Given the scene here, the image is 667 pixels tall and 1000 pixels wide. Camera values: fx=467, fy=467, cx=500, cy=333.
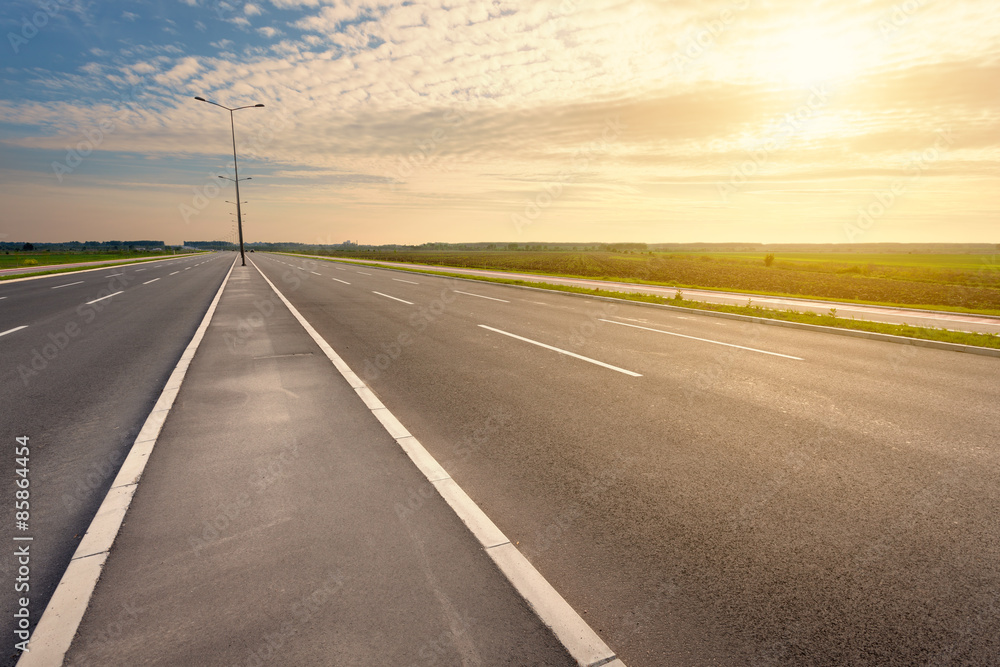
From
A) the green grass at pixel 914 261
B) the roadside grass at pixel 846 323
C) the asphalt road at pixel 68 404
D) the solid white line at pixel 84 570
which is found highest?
the green grass at pixel 914 261

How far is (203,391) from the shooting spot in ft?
20.3

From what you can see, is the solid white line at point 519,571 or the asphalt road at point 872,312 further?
the asphalt road at point 872,312

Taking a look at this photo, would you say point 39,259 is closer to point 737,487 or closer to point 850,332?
point 737,487

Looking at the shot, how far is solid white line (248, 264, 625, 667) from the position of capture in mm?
2238

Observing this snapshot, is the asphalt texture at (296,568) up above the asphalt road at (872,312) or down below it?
below

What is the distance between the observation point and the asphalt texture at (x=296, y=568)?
223cm

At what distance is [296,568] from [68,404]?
504 centimetres

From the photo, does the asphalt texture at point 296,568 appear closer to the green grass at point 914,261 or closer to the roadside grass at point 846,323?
the roadside grass at point 846,323

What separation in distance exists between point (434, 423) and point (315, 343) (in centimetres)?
503

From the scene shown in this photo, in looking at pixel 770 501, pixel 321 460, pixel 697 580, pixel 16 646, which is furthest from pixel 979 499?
pixel 16 646

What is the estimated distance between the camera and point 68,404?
5.71m

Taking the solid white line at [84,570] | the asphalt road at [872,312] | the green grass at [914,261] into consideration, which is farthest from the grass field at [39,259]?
the green grass at [914,261]

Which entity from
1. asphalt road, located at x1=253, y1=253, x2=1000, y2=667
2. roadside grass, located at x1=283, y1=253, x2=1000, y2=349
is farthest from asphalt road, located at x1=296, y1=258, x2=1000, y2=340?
asphalt road, located at x1=253, y1=253, x2=1000, y2=667

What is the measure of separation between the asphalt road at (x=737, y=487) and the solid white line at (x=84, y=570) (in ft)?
7.60
